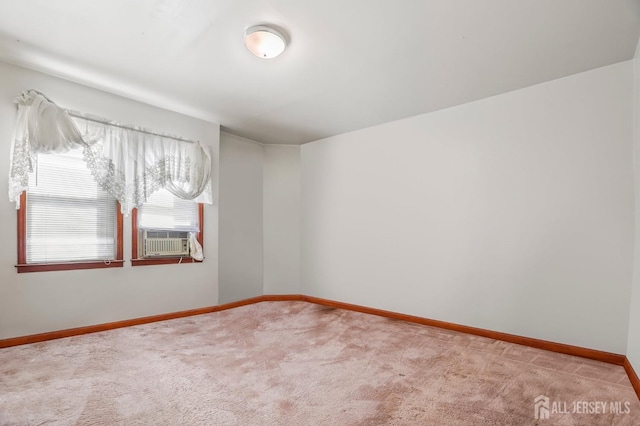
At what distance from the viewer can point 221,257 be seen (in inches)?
182

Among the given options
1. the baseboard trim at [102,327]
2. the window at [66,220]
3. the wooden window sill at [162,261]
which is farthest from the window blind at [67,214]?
Result: the baseboard trim at [102,327]

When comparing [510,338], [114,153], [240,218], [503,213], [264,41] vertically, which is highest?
[264,41]

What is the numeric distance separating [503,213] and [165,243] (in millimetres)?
3789

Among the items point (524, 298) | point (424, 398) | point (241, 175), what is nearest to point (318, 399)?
point (424, 398)

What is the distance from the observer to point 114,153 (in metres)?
3.38

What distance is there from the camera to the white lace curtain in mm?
2832

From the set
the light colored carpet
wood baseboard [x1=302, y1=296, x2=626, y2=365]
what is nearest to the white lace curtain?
the light colored carpet

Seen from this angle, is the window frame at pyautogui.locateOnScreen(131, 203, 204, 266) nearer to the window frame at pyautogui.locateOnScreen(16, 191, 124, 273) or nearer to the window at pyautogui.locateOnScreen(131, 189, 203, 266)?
the window at pyautogui.locateOnScreen(131, 189, 203, 266)

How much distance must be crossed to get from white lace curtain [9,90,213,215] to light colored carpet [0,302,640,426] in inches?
59.5

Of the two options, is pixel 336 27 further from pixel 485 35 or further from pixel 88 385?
pixel 88 385

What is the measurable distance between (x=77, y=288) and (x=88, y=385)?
54.9 inches

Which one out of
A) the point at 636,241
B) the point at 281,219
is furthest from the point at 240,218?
the point at 636,241

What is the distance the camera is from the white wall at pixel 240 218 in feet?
15.3

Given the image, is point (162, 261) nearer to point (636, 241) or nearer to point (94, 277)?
point (94, 277)
